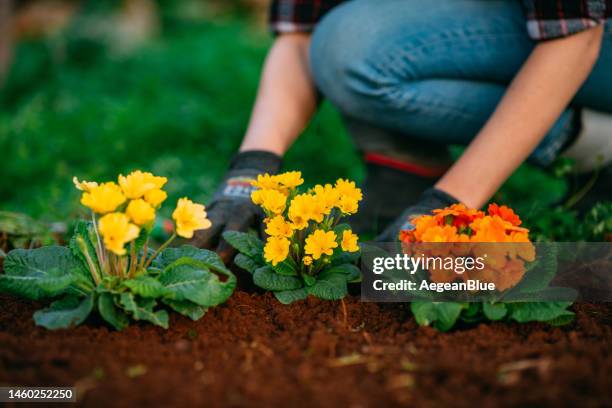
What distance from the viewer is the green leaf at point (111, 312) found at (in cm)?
151

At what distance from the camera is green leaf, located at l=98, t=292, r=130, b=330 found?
151 centimetres

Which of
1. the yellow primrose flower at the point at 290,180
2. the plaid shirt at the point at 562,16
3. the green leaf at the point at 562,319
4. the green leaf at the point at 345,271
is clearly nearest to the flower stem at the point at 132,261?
the yellow primrose flower at the point at 290,180

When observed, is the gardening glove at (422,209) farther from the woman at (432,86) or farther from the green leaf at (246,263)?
the green leaf at (246,263)

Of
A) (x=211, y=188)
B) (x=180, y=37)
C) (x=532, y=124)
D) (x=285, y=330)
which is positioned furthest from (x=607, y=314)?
(x=180, y=37)

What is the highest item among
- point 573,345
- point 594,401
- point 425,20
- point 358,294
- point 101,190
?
point 425,20

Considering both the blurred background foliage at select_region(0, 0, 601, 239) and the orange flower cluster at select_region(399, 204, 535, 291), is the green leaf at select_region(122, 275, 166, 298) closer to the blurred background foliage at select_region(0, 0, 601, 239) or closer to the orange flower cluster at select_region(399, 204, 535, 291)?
the orange flower cluster at select_region(399, 204, 535, 291)

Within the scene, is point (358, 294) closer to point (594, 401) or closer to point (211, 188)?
point (594, 401)

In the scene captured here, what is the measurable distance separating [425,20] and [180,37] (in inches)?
254

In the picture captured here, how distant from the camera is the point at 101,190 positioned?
1.45 metres

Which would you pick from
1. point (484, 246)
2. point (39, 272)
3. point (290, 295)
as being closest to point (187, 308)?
point (290, 295)

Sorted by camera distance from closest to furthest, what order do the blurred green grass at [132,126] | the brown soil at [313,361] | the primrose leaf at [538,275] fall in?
1. the brown soil at [313,361]
2. the primrose leaf at [538,275]
3. the blurred green grass at [132,126]

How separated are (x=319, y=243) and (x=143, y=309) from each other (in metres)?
0.46

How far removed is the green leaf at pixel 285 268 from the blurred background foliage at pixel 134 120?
0.98 metres

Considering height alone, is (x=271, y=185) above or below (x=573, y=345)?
above
